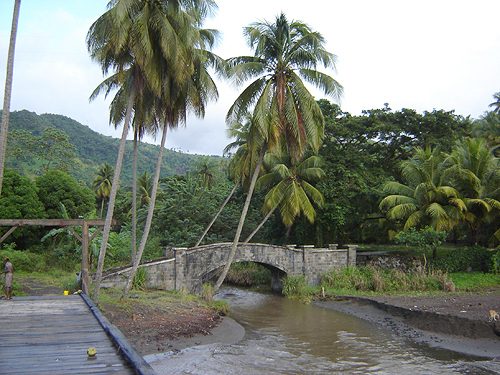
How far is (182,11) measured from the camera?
18062 mm

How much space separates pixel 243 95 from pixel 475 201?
13.8m

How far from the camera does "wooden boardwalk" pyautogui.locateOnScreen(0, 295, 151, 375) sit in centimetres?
683

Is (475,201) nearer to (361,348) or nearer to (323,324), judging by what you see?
(323,324)

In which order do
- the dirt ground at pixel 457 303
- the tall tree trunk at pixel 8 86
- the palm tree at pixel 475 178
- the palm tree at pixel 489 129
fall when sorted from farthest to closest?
the palm tree at pixel 489 129 < the palm tree at pixel 475 178 < the dirt ground at pixel 457 303 < the tall tree trunk at pixel 8 86

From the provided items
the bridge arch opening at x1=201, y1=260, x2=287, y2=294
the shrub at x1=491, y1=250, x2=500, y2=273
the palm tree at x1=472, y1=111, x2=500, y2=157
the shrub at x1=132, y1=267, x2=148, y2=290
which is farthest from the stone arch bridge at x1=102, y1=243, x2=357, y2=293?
the palm tree at x1=472, y1=111, x2=500, y2=157

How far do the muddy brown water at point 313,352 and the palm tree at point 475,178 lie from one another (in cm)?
1042

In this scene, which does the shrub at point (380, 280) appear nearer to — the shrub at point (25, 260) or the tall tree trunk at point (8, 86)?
the shrub at point (25, 260)

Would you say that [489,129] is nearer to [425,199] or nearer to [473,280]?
[425,199]

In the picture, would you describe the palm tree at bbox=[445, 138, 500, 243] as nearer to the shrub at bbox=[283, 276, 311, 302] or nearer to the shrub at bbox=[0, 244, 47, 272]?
the shrub at bbox=[283, 276, 311, 302]

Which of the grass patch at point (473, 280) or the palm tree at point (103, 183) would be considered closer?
the grass patch at point (473, 280)

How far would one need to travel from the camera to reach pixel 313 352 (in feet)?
54.5

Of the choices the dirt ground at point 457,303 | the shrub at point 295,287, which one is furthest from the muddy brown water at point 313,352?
the shrub at point 295,287

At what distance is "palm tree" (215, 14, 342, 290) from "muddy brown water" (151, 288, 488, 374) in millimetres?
6274

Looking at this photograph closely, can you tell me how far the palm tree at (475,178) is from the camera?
87.4ft
